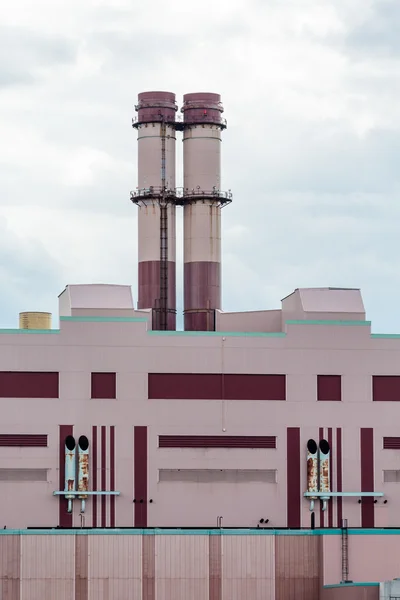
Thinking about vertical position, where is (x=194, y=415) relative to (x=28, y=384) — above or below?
below

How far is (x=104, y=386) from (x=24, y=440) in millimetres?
5991

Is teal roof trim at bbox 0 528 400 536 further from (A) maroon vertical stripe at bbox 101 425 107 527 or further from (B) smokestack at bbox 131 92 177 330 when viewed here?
(B) smokestack at bbox 131 92 177 330

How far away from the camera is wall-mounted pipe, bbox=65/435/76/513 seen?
98.8m

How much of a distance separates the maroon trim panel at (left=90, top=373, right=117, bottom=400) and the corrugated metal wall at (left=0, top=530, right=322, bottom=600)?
1834cm

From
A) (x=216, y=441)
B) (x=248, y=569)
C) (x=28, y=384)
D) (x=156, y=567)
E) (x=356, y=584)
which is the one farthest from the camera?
(x=216, y=441)

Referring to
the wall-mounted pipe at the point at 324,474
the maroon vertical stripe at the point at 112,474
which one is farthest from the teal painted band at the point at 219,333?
the wall-mounted pipe at the point at 324,474

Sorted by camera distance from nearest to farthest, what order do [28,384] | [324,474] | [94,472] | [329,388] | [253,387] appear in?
1. [94,472]
2. [28,384]
3. [324,474]
4. [253,387]
5. [329,388]

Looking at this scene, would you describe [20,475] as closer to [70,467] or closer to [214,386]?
[70,467]

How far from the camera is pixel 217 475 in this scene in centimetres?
10025

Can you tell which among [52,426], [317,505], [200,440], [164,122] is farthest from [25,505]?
[164,122]

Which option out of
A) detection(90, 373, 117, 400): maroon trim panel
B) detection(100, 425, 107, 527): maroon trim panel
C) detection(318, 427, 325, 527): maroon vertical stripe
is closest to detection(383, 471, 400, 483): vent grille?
detection(318, 427, 325, 527): maroon vertical stripe

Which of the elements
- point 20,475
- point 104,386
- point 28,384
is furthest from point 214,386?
point 20,475

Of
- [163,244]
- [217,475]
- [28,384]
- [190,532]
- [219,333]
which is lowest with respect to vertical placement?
[190,532]

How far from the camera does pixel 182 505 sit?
327 feet
